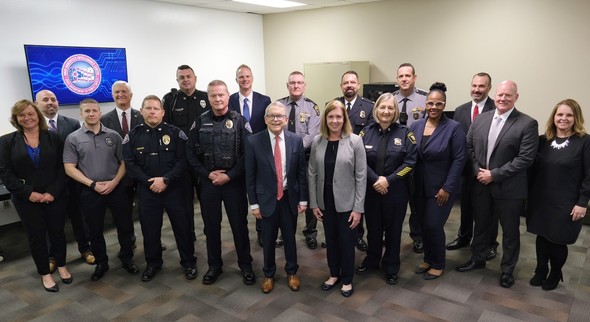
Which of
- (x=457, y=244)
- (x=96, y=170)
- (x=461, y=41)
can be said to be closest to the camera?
(x=96, y=170)

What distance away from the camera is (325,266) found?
3.58 m

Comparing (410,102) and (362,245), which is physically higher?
(410,102)

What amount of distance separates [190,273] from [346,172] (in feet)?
5.42

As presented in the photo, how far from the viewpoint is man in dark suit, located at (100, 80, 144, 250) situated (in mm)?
3878

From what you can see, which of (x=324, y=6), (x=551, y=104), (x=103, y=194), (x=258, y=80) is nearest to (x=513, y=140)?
(x=551, y=104)

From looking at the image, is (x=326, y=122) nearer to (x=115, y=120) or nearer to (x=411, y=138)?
(x=411, y=138)

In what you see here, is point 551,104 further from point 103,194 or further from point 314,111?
point 103,194

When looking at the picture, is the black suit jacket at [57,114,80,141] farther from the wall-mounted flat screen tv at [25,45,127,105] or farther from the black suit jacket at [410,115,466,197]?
the black suit jacket at [410,115,466,197]

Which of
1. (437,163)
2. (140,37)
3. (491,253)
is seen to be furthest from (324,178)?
(140,37)

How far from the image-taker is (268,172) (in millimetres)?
2914

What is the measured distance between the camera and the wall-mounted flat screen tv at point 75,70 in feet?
15.4

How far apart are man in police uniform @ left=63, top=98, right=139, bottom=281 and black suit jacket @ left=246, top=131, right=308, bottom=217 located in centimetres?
124

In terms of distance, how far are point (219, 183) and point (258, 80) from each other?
16.6 ft

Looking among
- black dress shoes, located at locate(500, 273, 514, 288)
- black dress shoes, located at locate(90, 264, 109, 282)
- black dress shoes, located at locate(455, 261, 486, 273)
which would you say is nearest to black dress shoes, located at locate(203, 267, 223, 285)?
black dress shoes, located at locate(90, 264, 109, 282)
